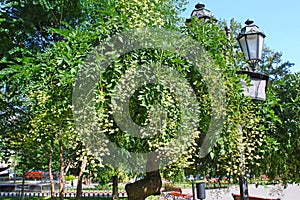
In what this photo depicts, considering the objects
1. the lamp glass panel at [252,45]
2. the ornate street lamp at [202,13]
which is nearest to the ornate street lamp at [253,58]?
the lamp glass panel at [252,45]

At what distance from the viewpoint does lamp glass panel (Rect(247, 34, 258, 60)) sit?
2719 mm

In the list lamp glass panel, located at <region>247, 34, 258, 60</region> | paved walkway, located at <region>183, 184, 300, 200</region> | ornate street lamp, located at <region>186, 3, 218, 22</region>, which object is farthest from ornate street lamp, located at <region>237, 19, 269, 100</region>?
paved walkway, located at <region>183, 184, 300, 200</region>

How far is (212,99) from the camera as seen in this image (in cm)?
209

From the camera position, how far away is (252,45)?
276cm

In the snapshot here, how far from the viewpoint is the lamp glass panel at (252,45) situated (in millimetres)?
2719

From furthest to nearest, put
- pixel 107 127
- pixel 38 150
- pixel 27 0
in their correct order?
pixel 38 150
pixel 27 0
pixel 107 127

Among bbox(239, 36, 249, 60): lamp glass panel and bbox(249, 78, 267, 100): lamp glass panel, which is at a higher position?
bbox(239, 36, 249, 60): lamp glass panel

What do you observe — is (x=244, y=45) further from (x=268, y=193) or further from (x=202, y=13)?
(x=268, y=193)

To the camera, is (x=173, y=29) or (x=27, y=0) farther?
(x=27, y=0)

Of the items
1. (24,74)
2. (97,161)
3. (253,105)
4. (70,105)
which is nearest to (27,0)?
(24,74)

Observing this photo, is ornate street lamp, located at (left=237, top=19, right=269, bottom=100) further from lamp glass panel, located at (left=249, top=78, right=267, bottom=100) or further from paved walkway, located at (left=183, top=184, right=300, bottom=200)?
paved walkway, located at (left=183, top=184, right=300, bottom=200)

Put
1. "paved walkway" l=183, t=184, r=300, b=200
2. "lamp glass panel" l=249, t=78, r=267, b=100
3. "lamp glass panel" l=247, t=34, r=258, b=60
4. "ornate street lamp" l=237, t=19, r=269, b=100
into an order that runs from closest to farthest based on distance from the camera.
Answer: "lamp glass panel" l=249, t=78, r=267, b=100 → "ornate street lamp" l=237, t=19, r=269, b=100 → "lamp glass panel" l=247, t=34, r=258, b=60 → "paved walkway" l=183, t=184, r=300, b=200

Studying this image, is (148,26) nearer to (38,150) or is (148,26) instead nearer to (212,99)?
(212,99)

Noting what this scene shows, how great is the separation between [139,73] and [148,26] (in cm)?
38
